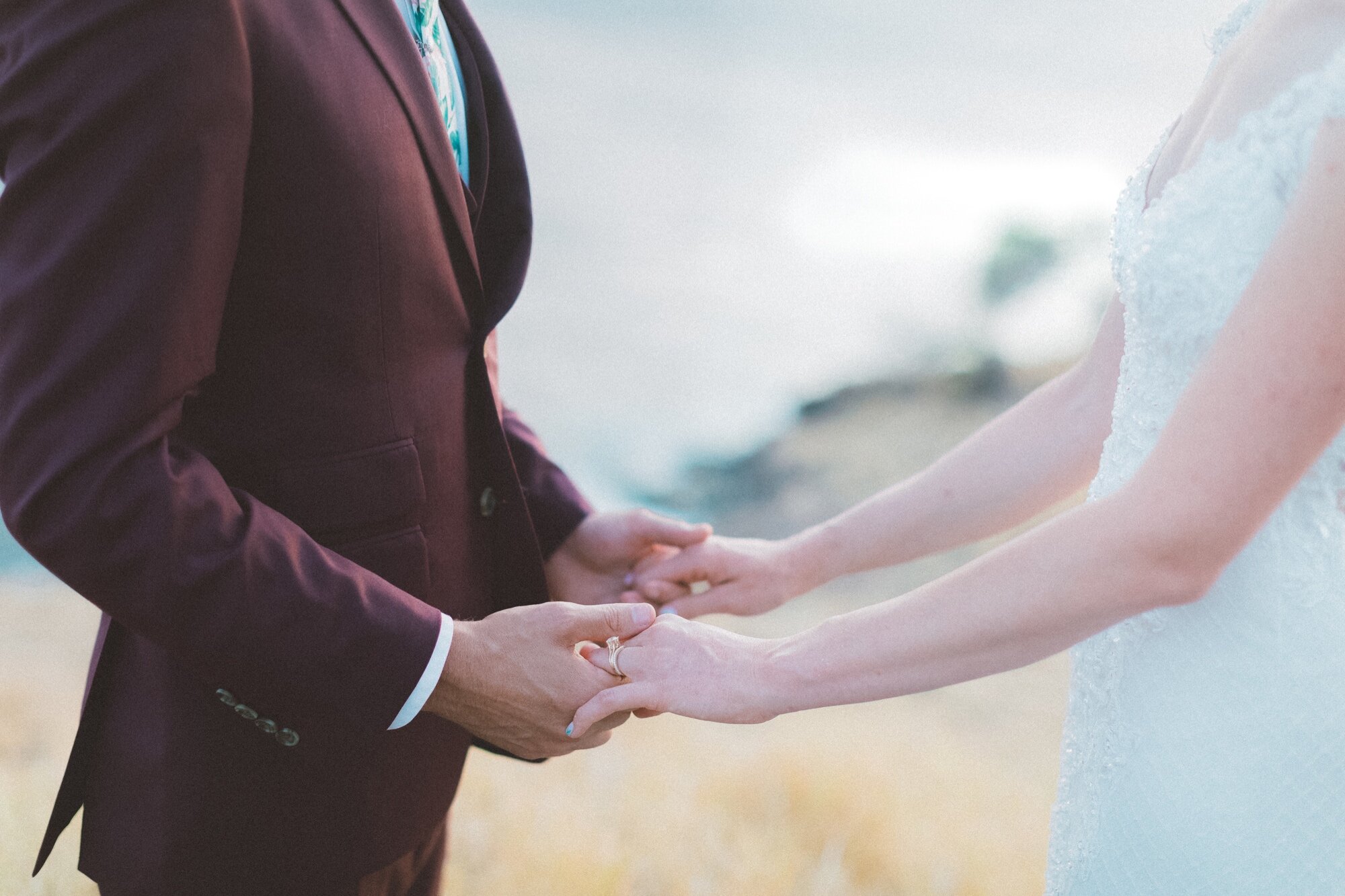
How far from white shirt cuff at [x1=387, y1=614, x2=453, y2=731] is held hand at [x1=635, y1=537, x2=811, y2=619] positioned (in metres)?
0.61

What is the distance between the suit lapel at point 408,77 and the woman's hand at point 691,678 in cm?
65

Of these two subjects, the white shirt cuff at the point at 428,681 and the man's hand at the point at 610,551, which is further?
the man's hand at the point at 610,551

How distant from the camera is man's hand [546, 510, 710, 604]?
1.74m

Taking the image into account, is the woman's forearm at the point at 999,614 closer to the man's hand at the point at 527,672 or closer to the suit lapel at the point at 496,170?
the man's hand at the point at 527,672

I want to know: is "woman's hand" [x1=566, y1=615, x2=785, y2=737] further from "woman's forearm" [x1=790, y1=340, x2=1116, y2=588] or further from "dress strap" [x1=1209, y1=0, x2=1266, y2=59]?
"dress strap" [x1=1209, y1=0, x2=1266, y2=59]

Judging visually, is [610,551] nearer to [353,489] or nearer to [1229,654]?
[353,489]

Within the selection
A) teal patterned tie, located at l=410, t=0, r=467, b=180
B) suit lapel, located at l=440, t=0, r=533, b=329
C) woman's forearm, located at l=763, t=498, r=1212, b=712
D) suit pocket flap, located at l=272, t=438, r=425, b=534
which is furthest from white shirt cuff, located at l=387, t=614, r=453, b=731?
teal patterned tie, located at l=410, t=0, r=467, b=180

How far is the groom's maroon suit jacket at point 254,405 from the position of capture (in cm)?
96

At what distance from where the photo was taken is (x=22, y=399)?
1.00 metres

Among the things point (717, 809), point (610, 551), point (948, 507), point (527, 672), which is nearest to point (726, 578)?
point (610, 551)

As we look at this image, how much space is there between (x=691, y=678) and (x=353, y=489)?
51cm

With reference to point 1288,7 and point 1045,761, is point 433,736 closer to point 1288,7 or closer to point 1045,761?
point 1288,7

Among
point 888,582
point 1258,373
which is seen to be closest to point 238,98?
point 1258,373

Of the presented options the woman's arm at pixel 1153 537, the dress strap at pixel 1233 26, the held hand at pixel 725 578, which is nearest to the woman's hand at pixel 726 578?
the held hand at pixel 725 578
